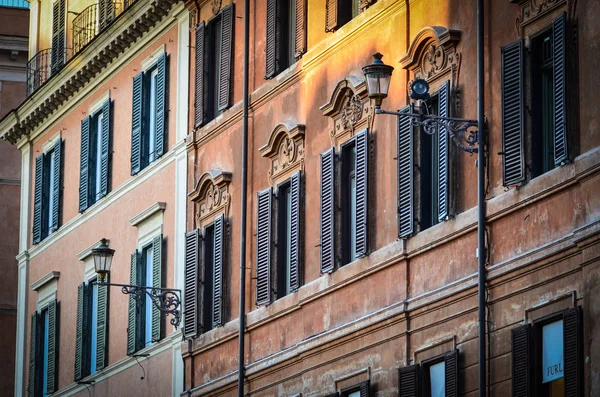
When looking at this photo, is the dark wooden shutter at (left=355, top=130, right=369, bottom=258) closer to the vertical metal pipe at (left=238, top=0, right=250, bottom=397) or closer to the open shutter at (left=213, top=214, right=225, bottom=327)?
the vertical metal pipe at (left=238, top=0, right=250, bottom=397)

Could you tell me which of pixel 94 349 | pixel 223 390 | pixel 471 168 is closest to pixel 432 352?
pixel 471 168

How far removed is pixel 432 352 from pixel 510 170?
3.31 meters

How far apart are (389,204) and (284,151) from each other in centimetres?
469

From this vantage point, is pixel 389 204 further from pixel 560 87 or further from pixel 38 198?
pixel 38 198

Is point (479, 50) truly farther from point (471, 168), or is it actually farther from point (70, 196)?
point (70, 196)

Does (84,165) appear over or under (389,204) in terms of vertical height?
over

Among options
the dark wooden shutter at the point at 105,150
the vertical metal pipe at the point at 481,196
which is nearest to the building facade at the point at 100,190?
the dark wooden shutter at the point at 105,150

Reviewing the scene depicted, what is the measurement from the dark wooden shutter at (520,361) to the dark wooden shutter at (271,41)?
10530 millimetres

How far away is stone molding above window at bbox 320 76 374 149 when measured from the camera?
103 ft

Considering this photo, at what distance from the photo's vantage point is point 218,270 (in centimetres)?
3672

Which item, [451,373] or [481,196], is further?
[451,373]

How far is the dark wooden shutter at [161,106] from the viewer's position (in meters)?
40.5

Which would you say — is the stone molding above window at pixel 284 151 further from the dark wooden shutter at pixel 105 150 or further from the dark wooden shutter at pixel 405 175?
the dark wooden shutter at pixel 105 150

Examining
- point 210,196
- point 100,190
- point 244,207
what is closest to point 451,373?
point 244,207
